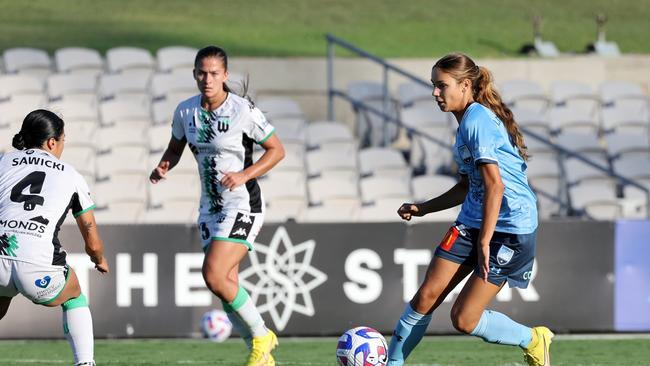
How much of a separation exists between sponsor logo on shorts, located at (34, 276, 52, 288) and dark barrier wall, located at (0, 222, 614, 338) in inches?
188

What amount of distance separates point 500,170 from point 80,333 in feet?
8.15

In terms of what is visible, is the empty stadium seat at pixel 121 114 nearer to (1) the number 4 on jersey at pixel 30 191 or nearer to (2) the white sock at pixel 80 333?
(2) the white sock at pixel 80 333

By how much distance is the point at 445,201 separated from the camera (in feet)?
23.8

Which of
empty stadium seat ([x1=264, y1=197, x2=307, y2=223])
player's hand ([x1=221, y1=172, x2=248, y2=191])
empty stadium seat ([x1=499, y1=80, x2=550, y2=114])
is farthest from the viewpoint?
empty stadium seat ([x1=499, y1=80, x2=550, y2=114])

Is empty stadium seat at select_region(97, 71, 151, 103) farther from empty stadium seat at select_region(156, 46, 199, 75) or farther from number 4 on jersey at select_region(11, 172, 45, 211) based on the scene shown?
number 4 on jersey at select_region(11, 172, 45, 211)

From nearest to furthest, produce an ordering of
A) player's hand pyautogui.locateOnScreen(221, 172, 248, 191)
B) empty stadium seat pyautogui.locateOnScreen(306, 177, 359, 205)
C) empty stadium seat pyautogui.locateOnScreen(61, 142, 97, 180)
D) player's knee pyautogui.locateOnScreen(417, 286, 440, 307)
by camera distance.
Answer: player's knee pyautogui.locateOnScreen(417, 286, 440, 307)
player's hand pyautogui.locateOnScreen(221, 172, 248, 191)
empty stadium seat pyautogui.locateOnScreen(306, 177, 359, 205)
empty stadium seat pyautogui.locateOnScreen(61, 142, 97, 180)

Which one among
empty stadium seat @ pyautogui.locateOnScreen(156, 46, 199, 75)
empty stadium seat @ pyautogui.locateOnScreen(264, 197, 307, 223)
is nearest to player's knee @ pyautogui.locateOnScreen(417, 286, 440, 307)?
empty stadium seat @ pyautogui.locateOnScreen(264, 197, 307, 223)

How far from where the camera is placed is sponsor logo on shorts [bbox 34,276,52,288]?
21.5ft

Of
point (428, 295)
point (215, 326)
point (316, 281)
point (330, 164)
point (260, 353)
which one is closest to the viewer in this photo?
point (428, 295)

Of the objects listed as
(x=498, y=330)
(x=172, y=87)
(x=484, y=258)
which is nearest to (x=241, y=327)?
(x=498, y=330)

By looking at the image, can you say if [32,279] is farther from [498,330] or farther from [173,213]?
[173,213]

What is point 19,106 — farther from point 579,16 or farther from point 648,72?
point 579,16

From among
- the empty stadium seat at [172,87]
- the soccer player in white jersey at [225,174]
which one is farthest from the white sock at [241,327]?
the empty stadium seat at [172,87]

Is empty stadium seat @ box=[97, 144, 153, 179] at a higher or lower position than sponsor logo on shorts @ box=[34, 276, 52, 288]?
higher
